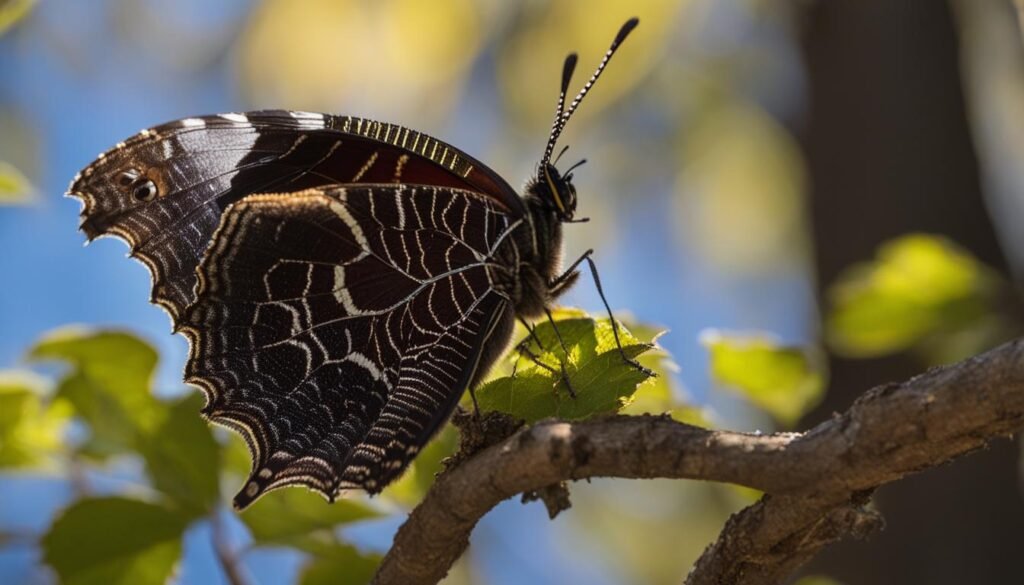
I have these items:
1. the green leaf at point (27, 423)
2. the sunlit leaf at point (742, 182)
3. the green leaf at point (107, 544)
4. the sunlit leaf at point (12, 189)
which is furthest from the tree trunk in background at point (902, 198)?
the sunlit leaf at point (12, 189)

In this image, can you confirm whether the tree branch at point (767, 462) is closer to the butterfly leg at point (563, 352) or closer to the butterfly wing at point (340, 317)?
the butterfly leg at point (563, 352)

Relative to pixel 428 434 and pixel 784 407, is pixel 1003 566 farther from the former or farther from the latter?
pixel 428 434

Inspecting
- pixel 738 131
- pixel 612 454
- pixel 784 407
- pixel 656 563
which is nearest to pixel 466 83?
pixel 738 131

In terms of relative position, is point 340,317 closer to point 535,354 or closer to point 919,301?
point 535,354

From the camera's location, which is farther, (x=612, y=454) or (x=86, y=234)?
(x=86, y=234)

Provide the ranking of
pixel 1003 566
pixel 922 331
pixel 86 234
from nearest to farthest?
pixel 86 234 < pixel 922 331 < pixel 1003 566

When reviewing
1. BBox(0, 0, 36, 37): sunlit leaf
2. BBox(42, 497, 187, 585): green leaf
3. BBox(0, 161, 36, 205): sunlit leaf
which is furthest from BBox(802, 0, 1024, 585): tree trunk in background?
BBox(0, 0, 36, 37): sunlit leaf

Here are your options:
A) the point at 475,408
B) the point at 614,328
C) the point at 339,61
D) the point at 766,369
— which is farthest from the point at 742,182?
the point at 475,408

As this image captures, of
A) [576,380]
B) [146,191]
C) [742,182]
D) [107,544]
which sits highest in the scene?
[742,182]

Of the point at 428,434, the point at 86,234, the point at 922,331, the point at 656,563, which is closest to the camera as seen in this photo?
the point at 428,434
